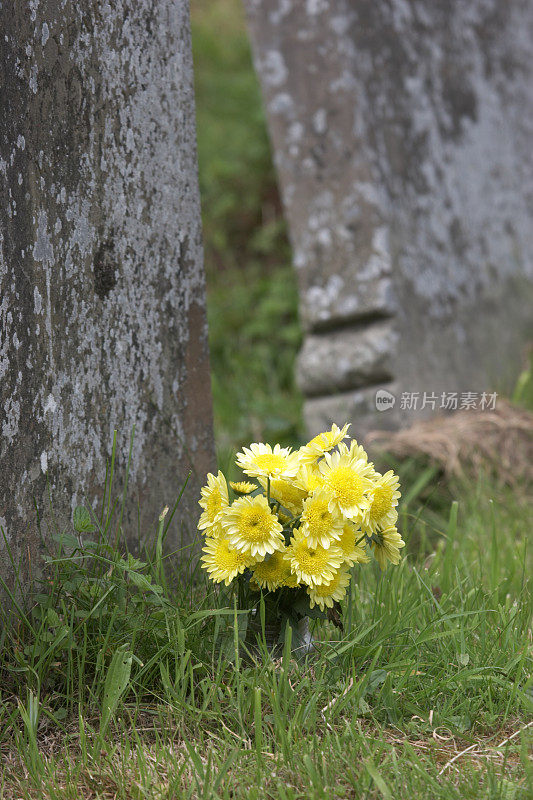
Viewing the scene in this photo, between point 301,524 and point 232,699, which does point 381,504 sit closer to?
point 301,524

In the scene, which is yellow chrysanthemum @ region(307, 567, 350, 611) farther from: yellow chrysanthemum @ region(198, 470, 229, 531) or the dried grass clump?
the dried grass clump

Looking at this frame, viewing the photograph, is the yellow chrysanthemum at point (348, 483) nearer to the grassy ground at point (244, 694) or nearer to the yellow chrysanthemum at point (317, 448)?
the yellow chrysanthemum at point (317, 448)

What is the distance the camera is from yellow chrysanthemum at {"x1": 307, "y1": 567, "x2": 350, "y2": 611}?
4.74 ft

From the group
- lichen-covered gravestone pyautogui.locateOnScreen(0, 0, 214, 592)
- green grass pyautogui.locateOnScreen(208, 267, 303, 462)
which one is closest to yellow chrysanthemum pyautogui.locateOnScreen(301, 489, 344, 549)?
lichen-covered gravestone pyautogui.locateOnScreen(0, 0, 214, 592)

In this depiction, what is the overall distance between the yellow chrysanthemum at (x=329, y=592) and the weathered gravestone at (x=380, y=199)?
5.23ft

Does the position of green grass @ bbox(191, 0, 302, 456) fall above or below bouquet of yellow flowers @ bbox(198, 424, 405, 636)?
above

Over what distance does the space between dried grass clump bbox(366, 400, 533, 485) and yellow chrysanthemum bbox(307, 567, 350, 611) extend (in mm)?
1434

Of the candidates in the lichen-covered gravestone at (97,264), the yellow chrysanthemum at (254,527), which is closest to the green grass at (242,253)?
the lichen-covered gravestone at (97,264)

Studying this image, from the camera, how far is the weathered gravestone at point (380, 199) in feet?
9.79

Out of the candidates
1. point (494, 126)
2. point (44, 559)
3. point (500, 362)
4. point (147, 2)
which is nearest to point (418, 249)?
point (500, 362)

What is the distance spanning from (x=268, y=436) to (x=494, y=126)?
1.78 metres

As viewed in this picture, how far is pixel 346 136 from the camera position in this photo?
2986 mm

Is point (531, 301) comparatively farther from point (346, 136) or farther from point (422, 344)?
point (346, 136)

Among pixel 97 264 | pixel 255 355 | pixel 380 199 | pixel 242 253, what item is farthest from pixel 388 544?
pixel 242 253
